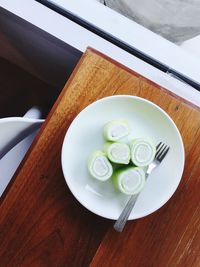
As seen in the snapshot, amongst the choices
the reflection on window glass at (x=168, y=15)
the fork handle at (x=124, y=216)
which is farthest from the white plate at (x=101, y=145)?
the reflection on window glass at (x=168, y=15)

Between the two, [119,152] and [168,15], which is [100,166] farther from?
[168,15]

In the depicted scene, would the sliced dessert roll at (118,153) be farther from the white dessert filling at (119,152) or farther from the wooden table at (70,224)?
the wooden table at (70,224)

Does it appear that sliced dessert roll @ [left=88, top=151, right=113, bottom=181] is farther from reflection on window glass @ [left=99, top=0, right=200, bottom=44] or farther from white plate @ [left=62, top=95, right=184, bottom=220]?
reflection on window glass @ [left=99, top=0, right=200, bottom=44]

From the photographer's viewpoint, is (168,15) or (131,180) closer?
(131,180)

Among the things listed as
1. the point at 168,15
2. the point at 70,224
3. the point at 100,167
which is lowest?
the point at 70,224

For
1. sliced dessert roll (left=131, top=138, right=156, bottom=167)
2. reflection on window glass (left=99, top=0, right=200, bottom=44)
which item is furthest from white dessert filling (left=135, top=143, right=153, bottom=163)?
reflection on window glass (left=99, top=0, right=200, bottom=44)

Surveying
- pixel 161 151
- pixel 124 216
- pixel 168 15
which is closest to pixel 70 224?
pixel 124 216
